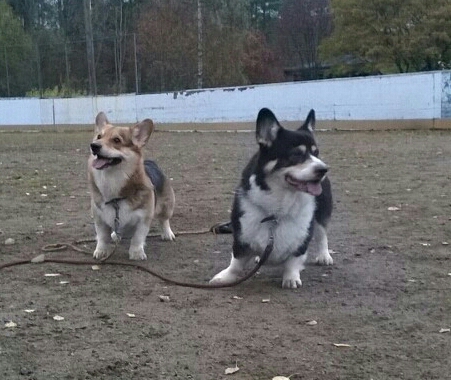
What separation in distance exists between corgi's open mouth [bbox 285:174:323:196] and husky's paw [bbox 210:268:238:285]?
2.38 feet

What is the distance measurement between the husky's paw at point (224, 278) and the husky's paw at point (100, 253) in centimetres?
110

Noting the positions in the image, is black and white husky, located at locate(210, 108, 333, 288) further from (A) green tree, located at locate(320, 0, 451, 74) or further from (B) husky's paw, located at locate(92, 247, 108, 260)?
(A) green tree, located at locate(320, 0, 451, 74)

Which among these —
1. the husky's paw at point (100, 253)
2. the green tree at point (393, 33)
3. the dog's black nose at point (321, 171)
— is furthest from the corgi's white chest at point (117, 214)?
the green tree at point (393, 33)

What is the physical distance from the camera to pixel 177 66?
37.9 metres

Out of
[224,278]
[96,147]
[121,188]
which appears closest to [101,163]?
[96,147]

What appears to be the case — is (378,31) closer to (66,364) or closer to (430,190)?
(430,190)

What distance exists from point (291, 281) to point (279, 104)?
2132 centimetres

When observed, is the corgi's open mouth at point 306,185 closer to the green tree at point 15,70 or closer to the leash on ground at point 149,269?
the leash on ground at point 149,269

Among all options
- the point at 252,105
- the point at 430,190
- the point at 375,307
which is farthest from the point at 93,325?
the point at 252,105

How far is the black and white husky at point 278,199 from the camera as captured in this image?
14.7 ft

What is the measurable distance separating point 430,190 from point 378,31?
34.5 meters

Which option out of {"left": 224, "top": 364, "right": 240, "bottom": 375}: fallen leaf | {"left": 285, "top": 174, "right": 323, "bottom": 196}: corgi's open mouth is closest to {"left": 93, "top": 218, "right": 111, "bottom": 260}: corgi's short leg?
{"left": 285, "top": 174, "right": 323, "bottom": 196}: corgi's open mouth

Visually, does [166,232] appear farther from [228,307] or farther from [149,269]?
[228,307]

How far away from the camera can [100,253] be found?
5.42m
